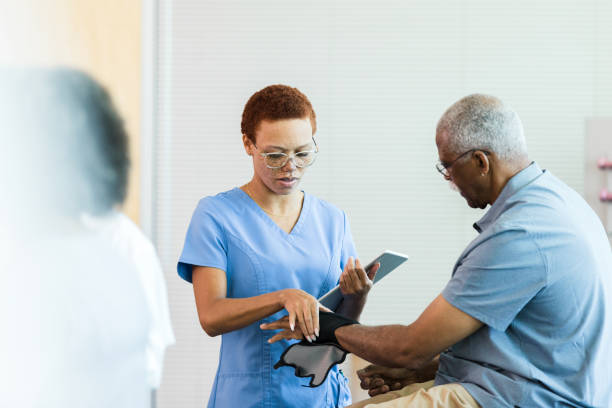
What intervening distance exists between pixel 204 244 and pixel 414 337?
596 mm

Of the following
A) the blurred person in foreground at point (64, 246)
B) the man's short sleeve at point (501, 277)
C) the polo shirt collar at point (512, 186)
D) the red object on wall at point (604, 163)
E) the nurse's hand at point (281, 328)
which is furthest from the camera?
the red object on wall at point (604, 163)

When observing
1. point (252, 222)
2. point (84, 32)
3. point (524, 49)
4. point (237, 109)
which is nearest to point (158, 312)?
point (252, 222)

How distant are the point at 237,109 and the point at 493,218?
6.85 ft

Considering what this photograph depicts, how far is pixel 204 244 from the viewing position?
1618 millimetres

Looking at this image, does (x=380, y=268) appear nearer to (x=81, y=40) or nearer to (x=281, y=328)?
(x=281, y=328)

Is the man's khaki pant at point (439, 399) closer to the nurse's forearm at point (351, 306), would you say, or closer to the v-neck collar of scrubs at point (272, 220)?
the nurse's forearm at point (351, 306)

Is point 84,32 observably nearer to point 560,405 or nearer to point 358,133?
point 560,405

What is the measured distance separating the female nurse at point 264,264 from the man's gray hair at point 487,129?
0.42 meters

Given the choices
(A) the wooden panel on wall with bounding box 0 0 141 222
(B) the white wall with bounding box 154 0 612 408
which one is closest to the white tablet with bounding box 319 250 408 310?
(A) the wooden panel on wall with bounding box 0 0 141 222

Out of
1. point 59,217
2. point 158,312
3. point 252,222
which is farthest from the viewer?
point 158,312

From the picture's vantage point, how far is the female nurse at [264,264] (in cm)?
162

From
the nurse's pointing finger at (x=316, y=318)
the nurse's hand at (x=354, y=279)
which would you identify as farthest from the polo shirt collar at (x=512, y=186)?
the nurse's pointing finger at (x=316, y=318)

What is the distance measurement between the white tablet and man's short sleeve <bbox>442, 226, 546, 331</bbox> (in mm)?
311

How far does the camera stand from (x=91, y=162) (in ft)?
4.32
